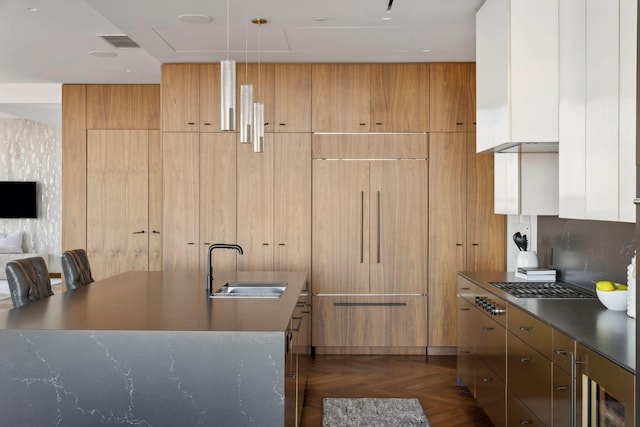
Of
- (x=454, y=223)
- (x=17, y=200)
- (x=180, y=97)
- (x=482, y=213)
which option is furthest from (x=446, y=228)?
(x=17, y=200)

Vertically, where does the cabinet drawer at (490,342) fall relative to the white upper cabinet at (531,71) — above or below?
below

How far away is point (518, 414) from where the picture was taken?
3029 mm

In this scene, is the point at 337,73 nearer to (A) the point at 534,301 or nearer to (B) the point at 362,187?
(B) the point at 362,187

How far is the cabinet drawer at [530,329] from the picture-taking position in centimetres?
264

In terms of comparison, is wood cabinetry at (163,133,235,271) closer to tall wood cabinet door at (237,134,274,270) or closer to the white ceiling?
tall wood cabinet door at (237,134,274,270)

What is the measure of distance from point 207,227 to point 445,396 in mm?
2696

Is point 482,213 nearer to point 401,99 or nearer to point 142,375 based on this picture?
point 401,99

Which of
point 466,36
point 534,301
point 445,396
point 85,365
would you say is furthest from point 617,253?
point 85,365

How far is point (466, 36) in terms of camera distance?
4.73m

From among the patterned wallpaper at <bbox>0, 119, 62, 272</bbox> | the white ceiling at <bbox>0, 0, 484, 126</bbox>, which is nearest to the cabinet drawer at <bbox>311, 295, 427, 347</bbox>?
the white ceiling at <bbox>0, 0, 484, 126</bbox>

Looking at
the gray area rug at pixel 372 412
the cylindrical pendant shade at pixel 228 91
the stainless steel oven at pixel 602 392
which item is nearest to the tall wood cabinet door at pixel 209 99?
the cylindrical pendant shade at pixel 228 91

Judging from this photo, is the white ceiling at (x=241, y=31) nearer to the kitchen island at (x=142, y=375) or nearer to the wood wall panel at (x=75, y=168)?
the wood wall panel at (x=75, y=168)

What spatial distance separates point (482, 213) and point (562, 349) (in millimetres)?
3217

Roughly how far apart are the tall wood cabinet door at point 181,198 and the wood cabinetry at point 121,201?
162 centimetres
